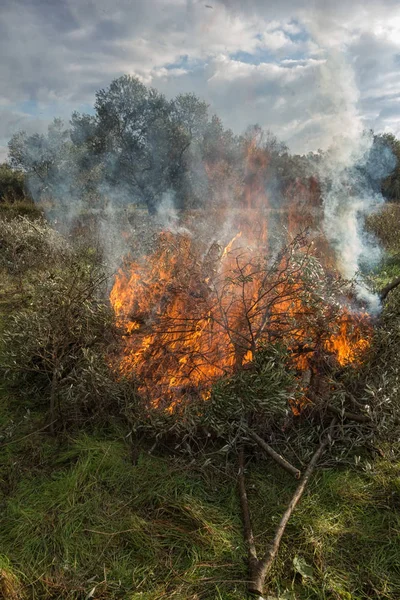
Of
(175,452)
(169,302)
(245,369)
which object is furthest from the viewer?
(169,302)

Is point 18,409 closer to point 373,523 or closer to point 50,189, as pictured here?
point 373,523

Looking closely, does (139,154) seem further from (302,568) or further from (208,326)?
(302,568)

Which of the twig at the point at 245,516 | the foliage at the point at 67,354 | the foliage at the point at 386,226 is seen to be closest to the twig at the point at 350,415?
the twig at the point at 245,516

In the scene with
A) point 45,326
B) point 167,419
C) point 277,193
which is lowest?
point 167,419

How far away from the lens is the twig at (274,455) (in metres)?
3.21

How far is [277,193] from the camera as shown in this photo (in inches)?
547

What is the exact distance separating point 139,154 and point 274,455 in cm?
1854

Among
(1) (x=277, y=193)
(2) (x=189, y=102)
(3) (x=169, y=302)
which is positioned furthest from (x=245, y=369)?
(2) (x=189, y=102)

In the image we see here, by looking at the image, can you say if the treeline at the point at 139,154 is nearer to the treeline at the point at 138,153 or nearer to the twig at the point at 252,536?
the treeline at the point at 138,153

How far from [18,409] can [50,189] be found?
16.1 metres

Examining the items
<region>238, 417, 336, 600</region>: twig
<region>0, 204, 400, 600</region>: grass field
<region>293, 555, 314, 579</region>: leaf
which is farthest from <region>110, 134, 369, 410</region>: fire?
<region>293, 555, 314, 579</region>: leaf

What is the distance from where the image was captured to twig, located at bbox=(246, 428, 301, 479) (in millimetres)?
3205

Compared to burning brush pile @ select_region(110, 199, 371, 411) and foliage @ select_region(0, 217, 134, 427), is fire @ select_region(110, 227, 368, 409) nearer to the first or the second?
burning brush pile @ select_region(110, 199, 371, 411)

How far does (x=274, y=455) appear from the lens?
3.36 metres
